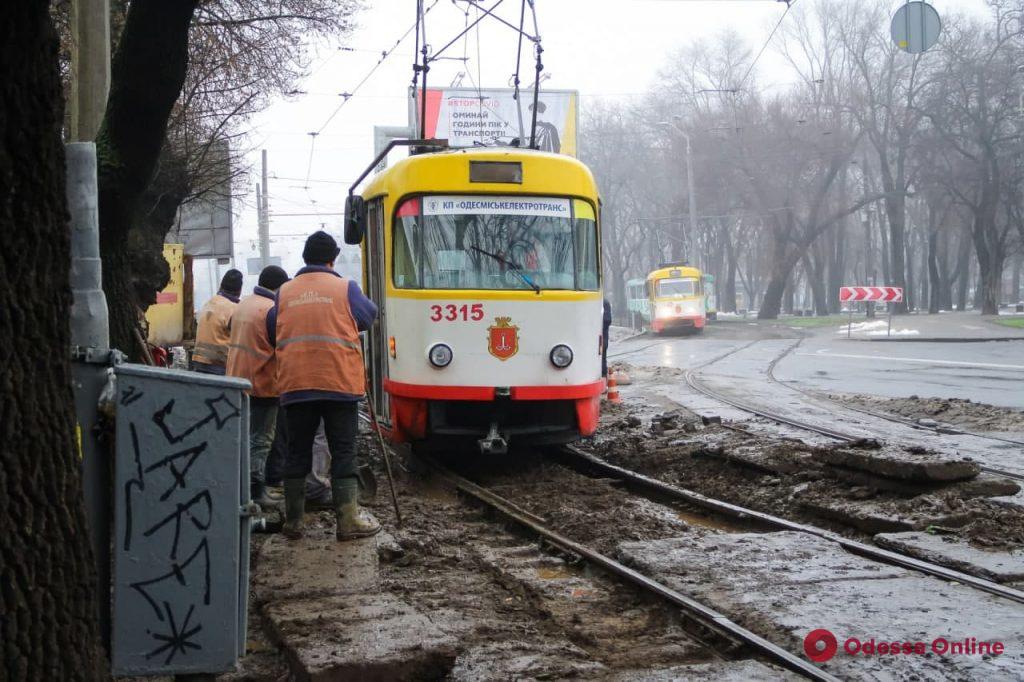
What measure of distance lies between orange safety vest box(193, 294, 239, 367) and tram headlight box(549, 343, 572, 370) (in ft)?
8.92

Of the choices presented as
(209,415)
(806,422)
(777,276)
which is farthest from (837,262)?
(209,415)

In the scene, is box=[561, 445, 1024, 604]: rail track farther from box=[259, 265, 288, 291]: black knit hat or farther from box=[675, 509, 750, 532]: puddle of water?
box=[259, 265, 288, 291]: black knit hat

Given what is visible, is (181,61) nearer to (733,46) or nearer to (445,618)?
(445,618)

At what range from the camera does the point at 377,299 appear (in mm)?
10477

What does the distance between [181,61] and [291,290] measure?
5.79ft

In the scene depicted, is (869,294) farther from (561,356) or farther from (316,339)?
(316,339)

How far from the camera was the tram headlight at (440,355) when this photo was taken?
9.34m

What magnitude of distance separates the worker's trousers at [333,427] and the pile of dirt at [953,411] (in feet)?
27.9

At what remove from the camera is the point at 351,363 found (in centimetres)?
661

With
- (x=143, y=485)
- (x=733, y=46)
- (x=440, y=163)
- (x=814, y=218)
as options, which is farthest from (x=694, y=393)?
(x=733, y=46)

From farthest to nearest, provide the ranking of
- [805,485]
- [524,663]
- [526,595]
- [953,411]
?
[953,411]
[805,485]
[526,595]
[524,663]

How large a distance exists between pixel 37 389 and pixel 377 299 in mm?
7537

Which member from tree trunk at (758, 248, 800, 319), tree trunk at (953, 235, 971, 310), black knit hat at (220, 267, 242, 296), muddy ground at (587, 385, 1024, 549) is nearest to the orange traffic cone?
muddy ground at (587, 385, 1024, 549)

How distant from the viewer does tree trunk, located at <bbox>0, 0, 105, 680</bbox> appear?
2.85 m
